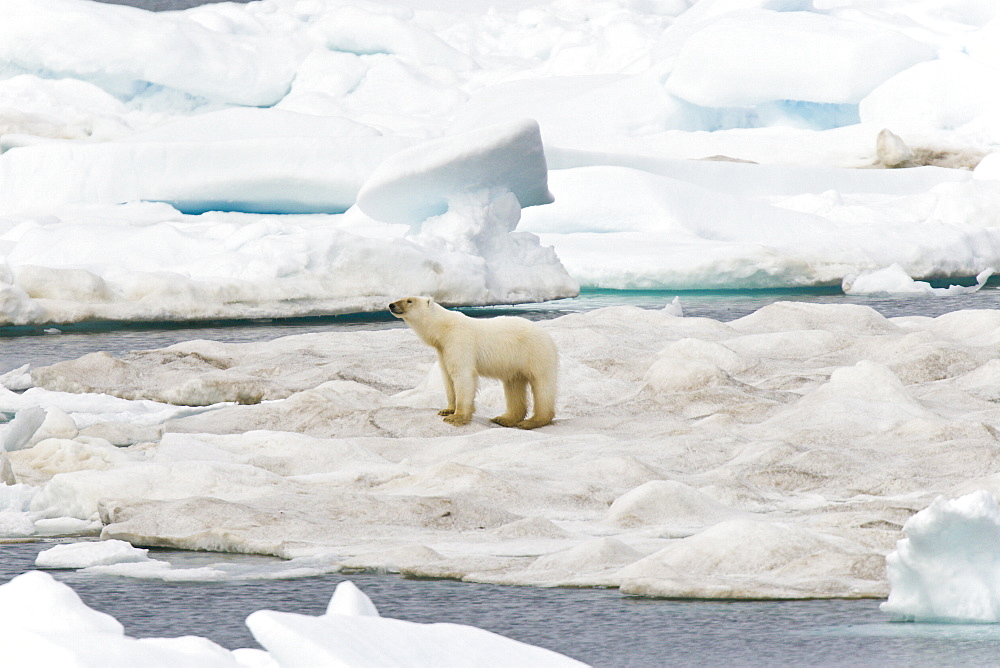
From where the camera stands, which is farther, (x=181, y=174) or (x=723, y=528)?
(x=181, y=174)

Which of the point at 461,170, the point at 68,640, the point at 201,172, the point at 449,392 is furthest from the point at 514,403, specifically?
the point at 201,172

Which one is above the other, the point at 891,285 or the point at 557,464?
the point at 557,464

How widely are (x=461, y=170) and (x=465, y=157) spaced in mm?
282

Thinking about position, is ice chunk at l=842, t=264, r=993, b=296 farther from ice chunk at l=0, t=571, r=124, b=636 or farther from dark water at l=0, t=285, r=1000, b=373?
ice chunk at l=0, t=571, r=124, b=636

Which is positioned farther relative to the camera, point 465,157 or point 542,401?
point 465,157

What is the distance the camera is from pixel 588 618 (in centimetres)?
368

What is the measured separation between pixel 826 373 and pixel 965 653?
201 inches

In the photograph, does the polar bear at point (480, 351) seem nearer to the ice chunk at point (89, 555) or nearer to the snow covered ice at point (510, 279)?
the snow covered ice at point (510, 279)

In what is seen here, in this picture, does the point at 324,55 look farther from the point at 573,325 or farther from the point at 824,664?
the point at 824,664

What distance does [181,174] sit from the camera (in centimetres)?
1953

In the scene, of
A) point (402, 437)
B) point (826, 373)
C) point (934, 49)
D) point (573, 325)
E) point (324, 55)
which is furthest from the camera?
point (324, 55)

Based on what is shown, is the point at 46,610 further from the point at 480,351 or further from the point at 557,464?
the point at 480,351

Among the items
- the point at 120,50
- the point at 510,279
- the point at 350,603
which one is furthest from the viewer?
the point at 120,50

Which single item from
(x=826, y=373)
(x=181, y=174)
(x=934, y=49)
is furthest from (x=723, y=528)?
(x=934, y=49)
